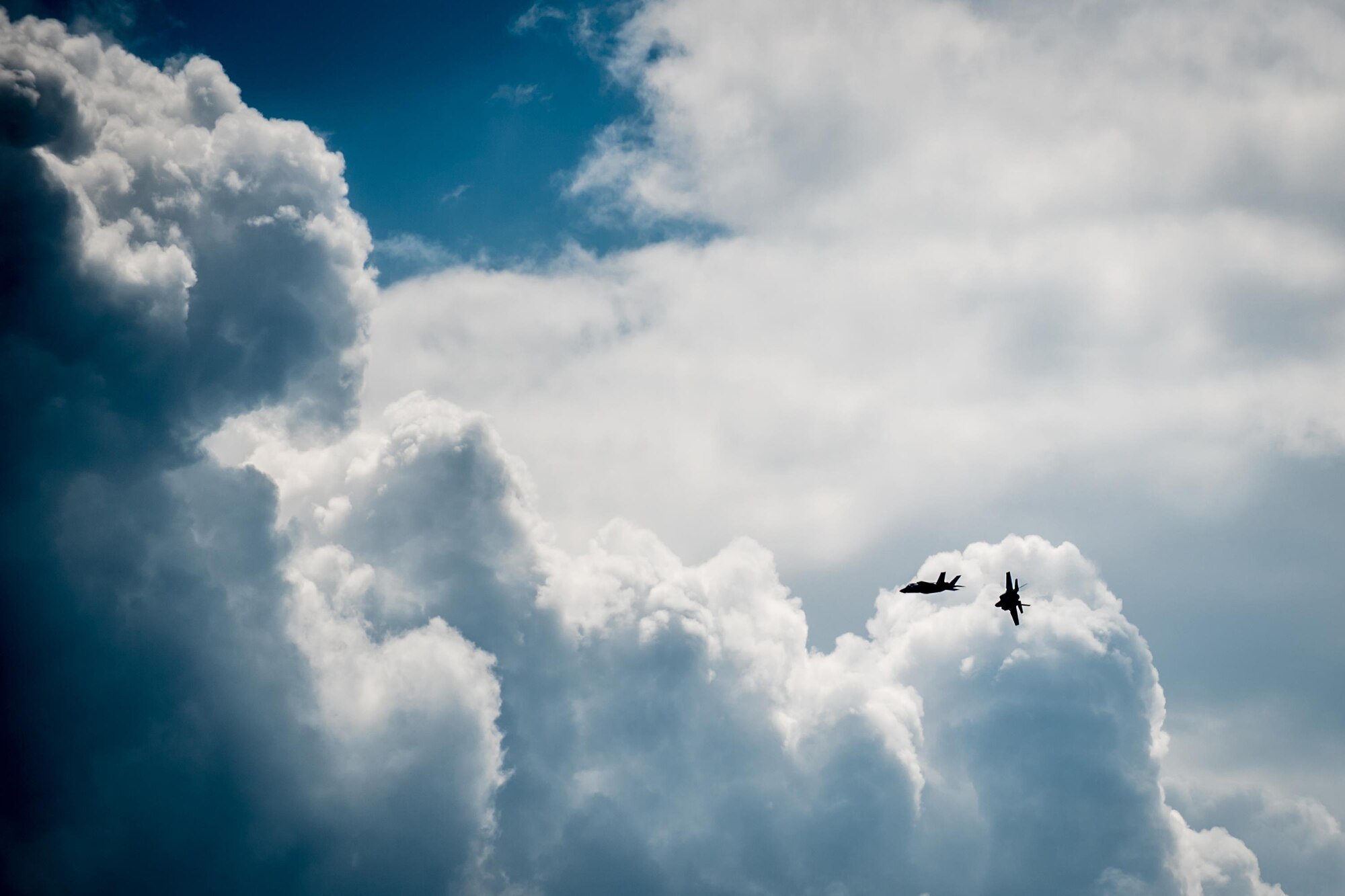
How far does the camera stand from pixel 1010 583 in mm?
113875

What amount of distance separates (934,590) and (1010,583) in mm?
10538

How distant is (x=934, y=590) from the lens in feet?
390
